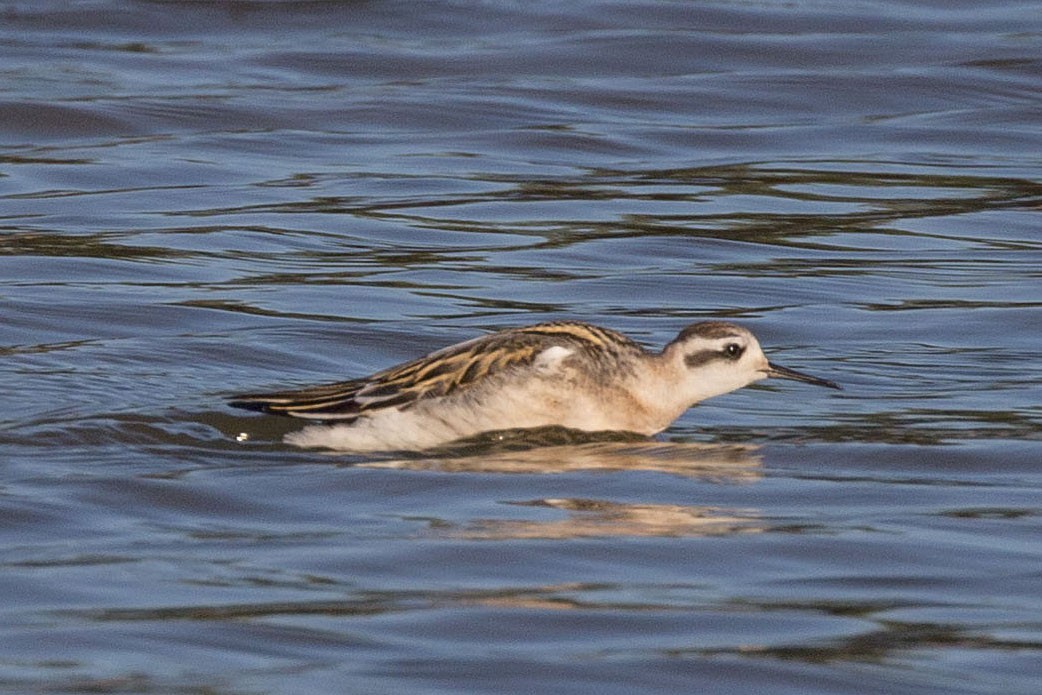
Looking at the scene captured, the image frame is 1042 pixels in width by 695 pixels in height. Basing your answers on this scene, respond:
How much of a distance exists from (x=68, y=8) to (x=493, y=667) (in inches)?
915

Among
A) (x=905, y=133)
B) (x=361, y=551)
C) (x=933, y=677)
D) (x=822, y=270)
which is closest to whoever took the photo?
(x=933, y=677)

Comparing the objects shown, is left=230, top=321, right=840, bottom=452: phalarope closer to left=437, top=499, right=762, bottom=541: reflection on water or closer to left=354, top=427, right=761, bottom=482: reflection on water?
left=354, top=427, right=761, bottom=482: reflection on water

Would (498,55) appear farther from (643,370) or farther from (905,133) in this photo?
(643,370)

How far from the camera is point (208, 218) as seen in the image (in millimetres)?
19594

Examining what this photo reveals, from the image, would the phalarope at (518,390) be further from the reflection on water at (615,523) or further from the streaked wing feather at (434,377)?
the reflection on water at (615,523)

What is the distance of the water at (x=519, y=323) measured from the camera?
884cm

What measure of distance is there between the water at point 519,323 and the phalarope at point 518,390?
17 centimetres

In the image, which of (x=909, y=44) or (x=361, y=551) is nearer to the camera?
(x=361, y=551)

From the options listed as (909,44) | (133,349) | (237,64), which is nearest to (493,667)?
(133,349)

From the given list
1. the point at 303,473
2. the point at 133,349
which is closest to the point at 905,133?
the point at 133,349

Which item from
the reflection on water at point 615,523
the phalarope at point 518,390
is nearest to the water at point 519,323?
the reflection on water at point 615,523

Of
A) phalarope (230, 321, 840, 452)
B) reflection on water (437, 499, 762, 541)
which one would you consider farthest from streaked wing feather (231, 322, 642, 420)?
reflection on water (437, 499, 762, 541)

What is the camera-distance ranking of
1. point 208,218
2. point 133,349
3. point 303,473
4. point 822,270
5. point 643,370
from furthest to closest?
point 208,218, point 822,270, point 133,349, point 643,370, point 303,473

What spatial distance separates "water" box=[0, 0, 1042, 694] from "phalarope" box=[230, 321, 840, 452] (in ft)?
0.55
